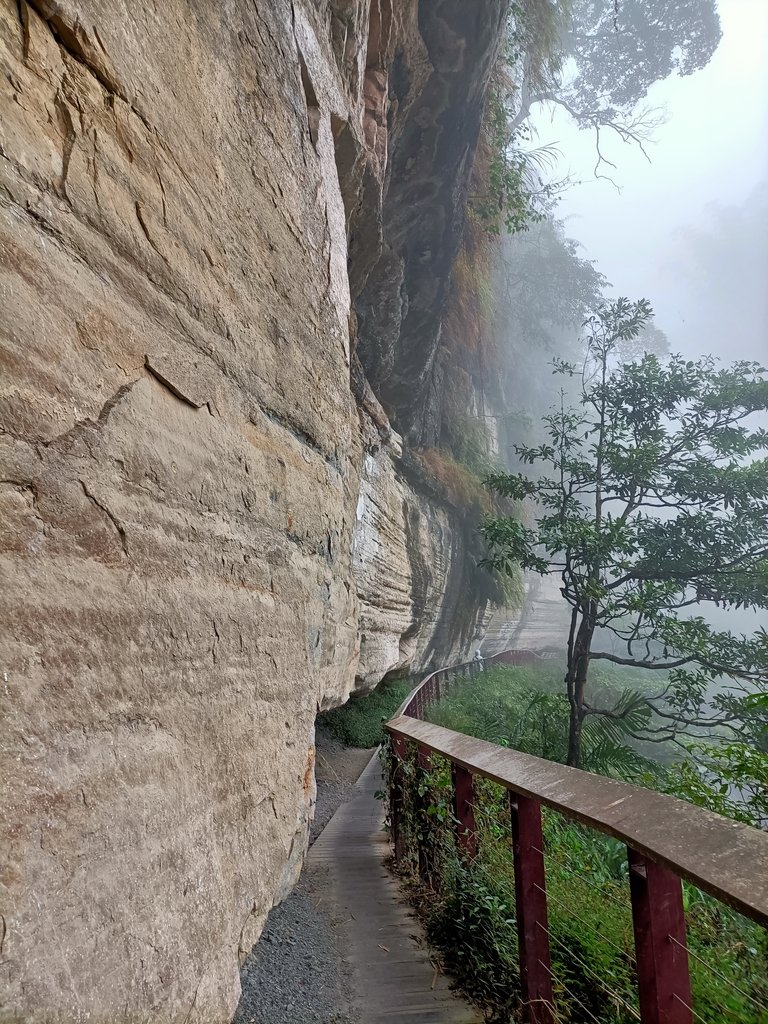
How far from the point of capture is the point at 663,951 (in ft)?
4.86

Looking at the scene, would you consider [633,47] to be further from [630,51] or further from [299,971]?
[299,971]

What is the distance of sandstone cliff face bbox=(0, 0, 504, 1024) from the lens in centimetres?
123

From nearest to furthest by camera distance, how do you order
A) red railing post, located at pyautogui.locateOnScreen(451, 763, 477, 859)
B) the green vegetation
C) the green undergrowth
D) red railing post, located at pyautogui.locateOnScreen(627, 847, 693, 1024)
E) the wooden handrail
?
the wooden handrail → red railing post, located at pyautogui.locateOnScreen(627, 847, 693, 1024) → the green vegetation → red railing post, located at pyautogui.locateOnScreen(451, 763, 477, 859) → the green undergrowth

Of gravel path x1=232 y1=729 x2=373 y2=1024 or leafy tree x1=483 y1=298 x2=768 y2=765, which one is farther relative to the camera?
leafy tree x1=483 y1=298 x2=768 y2=765

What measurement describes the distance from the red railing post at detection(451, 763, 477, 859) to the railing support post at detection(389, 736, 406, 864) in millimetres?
1285

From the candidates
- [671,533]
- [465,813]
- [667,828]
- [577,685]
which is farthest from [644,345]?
[667,828]

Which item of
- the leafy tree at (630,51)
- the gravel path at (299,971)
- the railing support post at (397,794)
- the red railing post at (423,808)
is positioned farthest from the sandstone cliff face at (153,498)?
the leafy tree at (630,51)

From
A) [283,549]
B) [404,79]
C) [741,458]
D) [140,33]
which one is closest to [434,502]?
[741,458]

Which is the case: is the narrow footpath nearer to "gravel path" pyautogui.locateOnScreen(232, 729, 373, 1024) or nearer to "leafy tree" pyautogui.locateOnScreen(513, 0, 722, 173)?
"gravel path" pyautogui.locateOnScreen(232, 729, 373, 1024)

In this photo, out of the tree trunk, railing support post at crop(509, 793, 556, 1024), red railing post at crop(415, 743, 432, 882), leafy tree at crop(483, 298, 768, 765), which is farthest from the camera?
leafy tree at crop(483, 298, 768, 765)

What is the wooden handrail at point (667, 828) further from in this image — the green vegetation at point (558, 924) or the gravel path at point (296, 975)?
the gravel path at point (296, 975)

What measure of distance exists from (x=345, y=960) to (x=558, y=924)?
54.1 inches

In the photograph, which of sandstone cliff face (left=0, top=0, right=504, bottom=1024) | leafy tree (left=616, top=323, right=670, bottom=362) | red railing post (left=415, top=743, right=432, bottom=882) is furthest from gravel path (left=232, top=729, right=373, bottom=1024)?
leafy tree (left=616, top=323, right=670, bottom=362)

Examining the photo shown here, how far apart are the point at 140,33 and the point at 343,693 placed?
12.7 ft
